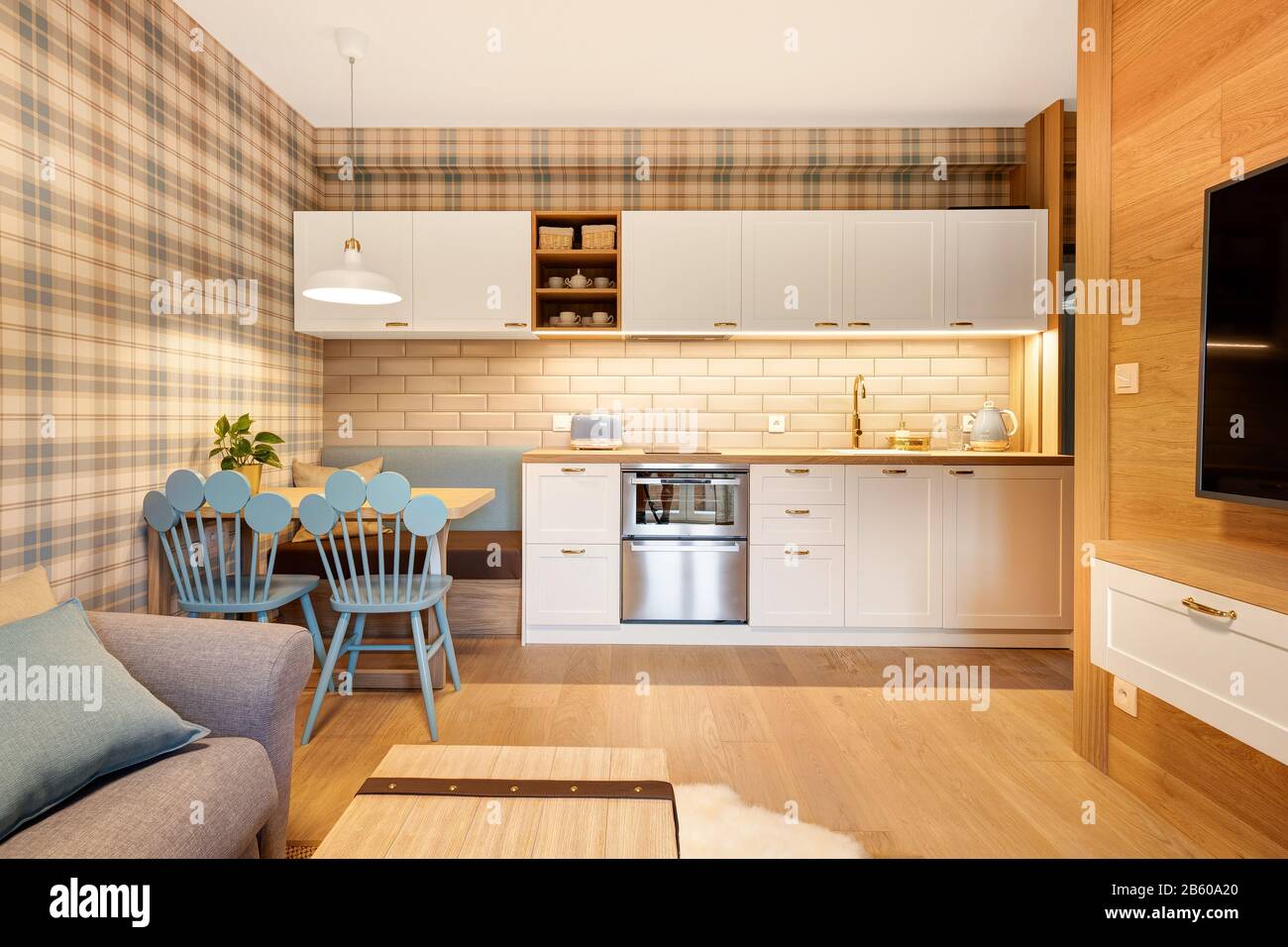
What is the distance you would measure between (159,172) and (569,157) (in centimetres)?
200

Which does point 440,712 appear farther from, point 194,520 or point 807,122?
point 807,122

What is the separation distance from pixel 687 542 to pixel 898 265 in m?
1.83

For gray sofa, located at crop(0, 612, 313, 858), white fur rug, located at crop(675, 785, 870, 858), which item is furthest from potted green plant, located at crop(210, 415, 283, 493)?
white fur rug, located at crop(675, 785, 870, 858)

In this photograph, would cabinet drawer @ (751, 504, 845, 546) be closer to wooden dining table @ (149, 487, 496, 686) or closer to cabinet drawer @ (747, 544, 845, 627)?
cabinet drawer @ (747, 544, 845, 627)

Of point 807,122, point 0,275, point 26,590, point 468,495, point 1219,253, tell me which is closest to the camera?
point 26,590

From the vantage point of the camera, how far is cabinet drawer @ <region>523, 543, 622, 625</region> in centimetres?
355

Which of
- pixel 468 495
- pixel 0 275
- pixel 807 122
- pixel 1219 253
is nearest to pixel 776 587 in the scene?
pixel 468 495

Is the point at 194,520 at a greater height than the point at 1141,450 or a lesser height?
lesser

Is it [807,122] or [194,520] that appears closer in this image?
[194,520]

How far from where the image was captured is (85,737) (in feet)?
3.96

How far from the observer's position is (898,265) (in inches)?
147

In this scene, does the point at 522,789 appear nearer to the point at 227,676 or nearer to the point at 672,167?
the point at 227,676

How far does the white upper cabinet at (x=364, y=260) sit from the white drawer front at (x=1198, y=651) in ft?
10.9

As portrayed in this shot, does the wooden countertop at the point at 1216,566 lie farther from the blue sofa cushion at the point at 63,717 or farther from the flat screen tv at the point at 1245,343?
the blue sofa cushion at the point at 63,717
